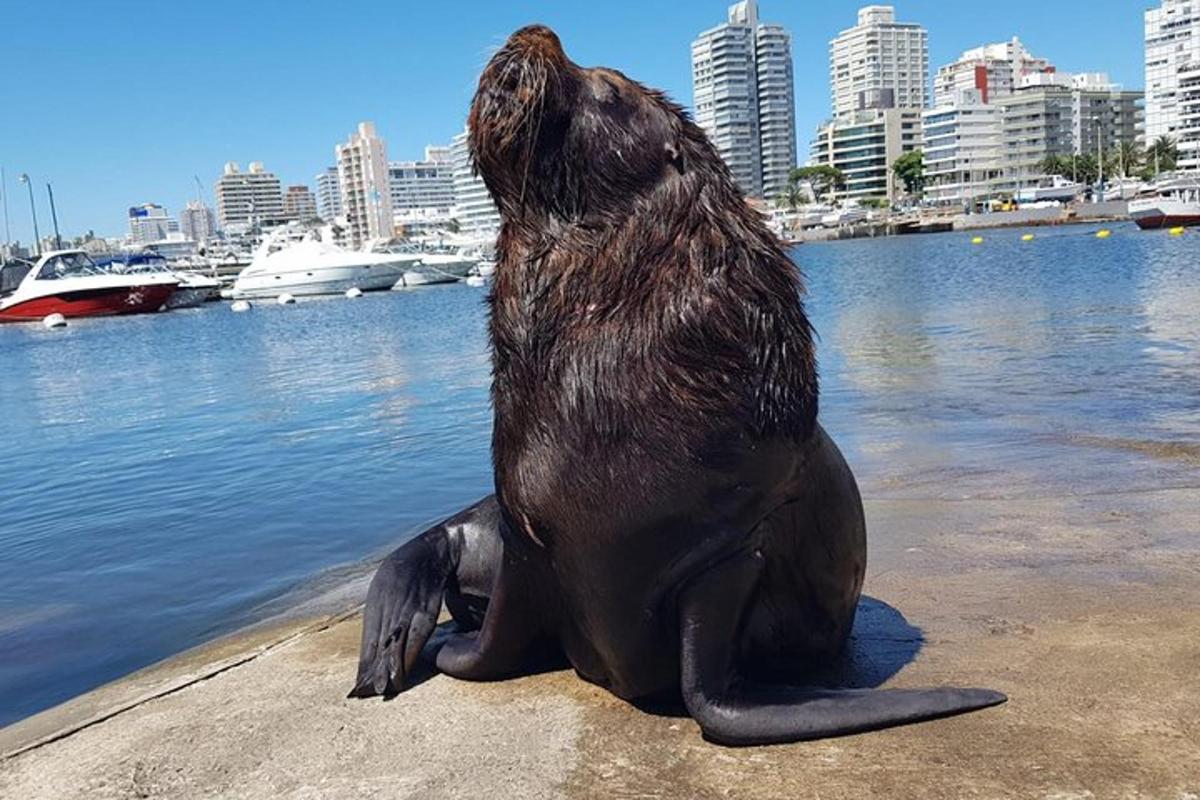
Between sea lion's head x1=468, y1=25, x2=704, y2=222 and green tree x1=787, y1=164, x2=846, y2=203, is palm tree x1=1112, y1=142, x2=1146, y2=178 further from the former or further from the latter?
sea lion's head x1=468, y1=25, x2=704, y2=222

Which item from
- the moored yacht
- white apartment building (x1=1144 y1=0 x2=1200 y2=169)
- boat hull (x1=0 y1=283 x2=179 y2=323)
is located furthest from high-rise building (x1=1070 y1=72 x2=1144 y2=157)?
boat hull (x1=0 y1=283 x2=179 y2=323)

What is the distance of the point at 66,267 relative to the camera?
61.3 metres

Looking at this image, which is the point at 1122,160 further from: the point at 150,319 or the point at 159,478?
the point at 159,478

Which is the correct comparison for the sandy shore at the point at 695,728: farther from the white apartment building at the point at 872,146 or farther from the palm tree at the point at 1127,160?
the white apartment building at the point at 872,146

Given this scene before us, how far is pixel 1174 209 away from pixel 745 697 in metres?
81.6

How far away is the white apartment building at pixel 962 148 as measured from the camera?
167 metres

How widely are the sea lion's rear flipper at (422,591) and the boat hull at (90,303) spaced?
61858 millimetres

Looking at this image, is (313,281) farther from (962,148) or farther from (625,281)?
(962,148)

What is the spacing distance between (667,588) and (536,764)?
0.57 meters

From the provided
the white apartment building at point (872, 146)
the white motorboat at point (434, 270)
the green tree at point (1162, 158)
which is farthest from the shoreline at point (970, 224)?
the white apartment building at point (872, 146)

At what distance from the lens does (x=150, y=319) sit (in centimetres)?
5972

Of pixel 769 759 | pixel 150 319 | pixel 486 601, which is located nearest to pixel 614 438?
pixel 769 759

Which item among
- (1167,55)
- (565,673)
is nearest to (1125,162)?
(1167,55)

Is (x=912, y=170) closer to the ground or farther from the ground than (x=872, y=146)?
closer to the ground
